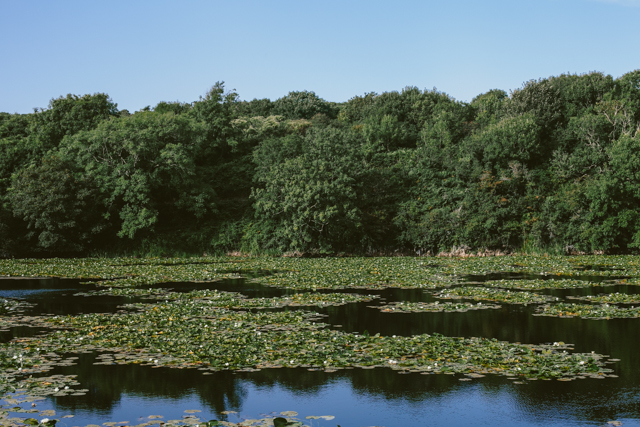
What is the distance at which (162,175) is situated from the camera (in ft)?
145

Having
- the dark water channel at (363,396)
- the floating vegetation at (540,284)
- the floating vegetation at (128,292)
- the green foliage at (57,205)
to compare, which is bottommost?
the dark water channel at (363,396)

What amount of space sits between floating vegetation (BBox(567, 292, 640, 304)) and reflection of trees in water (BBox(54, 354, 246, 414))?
12460mm

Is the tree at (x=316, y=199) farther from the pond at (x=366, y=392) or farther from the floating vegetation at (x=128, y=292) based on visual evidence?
the pond at (x=366, y=392)

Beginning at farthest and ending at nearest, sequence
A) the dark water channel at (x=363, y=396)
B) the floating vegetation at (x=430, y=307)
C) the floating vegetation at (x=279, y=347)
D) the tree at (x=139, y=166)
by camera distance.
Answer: the tree at (x=139, y=166) < the floating vegetation at (x=430, y=307) < the floating vegetation at (x=279, y=347) < the dark water channel at (x=363, y=396)

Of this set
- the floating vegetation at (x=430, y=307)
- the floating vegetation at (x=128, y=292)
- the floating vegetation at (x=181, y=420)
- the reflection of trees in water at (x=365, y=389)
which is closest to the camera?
the floating vegetation at (x=181, y=420)

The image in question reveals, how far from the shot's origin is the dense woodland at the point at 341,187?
39.6 m

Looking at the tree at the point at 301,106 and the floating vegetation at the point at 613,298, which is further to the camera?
the tree at the point at 301,106

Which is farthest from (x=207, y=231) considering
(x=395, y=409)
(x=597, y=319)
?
(x=395, y=409)

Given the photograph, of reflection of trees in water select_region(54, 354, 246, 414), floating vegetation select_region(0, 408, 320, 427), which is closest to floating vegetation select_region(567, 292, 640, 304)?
reflection of trees in water select_region(54, 354, 246, 414)

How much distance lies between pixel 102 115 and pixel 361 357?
46.6 meters

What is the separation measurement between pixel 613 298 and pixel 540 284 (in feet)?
12.9

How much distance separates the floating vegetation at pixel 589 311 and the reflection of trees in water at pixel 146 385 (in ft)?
31.9

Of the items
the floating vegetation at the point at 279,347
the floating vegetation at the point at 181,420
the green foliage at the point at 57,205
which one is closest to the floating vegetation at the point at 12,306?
the floating vegetation at the point at 279,347

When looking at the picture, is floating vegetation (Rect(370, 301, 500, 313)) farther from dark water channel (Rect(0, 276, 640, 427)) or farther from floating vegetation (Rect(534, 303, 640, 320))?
dark water channel (Rect(0, 276, 640, 427))
